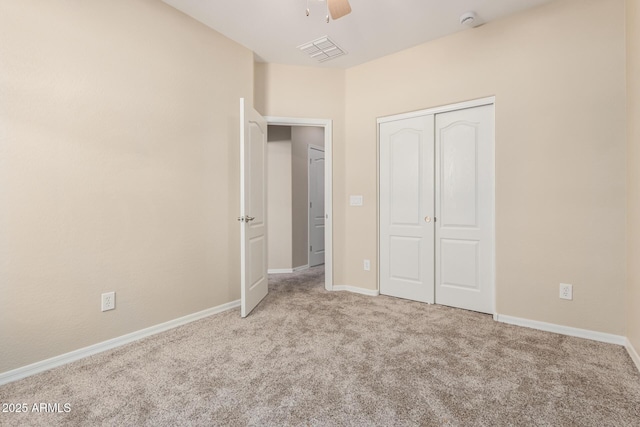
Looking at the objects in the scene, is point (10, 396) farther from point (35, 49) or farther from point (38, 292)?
point (35, 49)

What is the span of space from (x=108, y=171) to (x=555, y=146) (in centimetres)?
352

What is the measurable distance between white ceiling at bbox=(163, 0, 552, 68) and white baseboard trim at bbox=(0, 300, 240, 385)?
2728mm

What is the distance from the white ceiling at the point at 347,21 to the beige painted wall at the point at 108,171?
258mm

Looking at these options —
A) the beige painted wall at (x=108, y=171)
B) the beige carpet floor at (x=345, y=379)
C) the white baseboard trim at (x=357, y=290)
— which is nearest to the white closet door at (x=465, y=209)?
the beige carpet floor at (x=345, y=379)

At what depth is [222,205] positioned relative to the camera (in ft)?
9.99

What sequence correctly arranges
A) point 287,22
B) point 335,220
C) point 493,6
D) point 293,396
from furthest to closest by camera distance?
point 335,220, point 287,22, point 493,6, point 293,396

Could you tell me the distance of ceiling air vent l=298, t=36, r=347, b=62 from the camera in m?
3.10

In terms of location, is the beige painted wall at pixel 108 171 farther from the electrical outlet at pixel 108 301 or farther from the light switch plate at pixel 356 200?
the light switch plate at pixel 356 200

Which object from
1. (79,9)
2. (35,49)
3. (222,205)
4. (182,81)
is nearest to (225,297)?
(222,205)

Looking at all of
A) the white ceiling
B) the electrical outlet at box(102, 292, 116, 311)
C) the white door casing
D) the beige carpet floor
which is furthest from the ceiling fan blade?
the white door casing

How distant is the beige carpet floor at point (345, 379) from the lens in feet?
4.88

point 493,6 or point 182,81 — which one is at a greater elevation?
point 493,6

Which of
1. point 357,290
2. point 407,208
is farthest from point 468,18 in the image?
point 357,290

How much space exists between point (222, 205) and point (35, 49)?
1.69 metres
